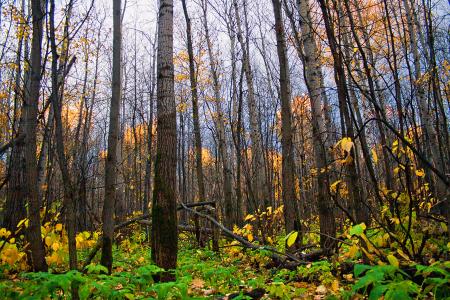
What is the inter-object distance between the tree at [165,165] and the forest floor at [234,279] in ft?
0.99

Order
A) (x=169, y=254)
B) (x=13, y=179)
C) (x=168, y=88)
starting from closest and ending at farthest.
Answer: (x=169, y=254)
(x=168, y=88)
(x=13, y=179)

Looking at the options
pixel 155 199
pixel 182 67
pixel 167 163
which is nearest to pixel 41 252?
pixel 155 199

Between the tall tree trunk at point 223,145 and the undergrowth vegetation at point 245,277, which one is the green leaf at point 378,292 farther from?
the tall tree trunk at point 223,145

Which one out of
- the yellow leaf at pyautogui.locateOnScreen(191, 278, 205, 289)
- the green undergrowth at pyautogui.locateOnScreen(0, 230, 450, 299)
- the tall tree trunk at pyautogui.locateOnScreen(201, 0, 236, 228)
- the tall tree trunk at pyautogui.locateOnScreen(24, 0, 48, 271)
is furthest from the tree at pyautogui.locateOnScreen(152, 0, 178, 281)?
the tall tree trunk at pyautogui.locateOnScreen(201, 0, 236, 228)

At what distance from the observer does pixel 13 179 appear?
5.17 metres

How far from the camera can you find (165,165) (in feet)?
12.5

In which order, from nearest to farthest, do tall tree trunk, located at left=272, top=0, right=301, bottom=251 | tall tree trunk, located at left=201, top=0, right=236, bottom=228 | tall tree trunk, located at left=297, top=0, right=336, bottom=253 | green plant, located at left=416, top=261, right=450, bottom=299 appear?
green plant, located at left=416, top=261, right=450, bottom=299
tall tree trunk, located at left=297, top=0, right=336, bottom=253
tall tree trunk, located at left=272, top=0, right=301, bottom=251
tall tree trunk, located at left=201, top=0, right=236, bottom=228

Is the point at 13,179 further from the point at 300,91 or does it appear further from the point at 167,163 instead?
the point at 300,91

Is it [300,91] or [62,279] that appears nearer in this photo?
[62,279]

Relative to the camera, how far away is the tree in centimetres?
363

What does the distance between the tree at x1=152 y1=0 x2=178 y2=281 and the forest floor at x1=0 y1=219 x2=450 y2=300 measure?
30 cm

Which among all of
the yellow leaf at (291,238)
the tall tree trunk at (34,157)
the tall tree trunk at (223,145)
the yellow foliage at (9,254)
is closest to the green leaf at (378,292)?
the yellow leaf at (291,238)

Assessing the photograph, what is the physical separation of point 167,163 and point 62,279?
2196 mm

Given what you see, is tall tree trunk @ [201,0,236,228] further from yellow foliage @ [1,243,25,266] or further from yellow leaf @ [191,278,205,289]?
yellow foliage @ [1,243,25,266]
